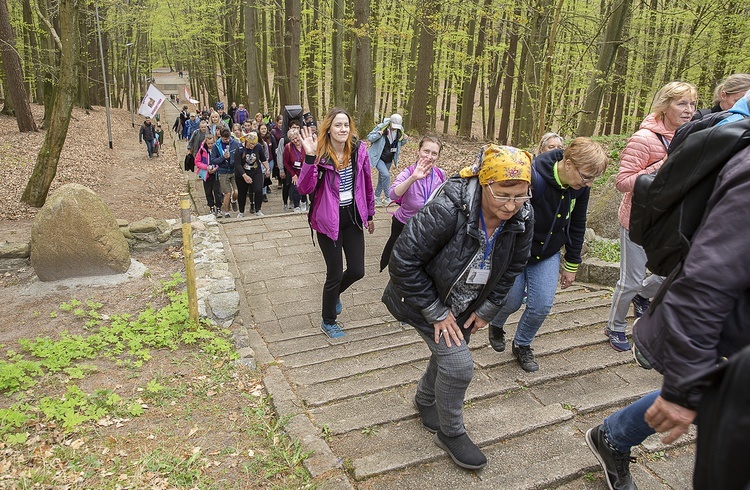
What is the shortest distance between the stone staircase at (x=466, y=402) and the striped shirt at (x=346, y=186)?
57.5 inches

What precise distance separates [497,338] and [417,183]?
1.86 m

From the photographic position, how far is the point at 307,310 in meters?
6.15

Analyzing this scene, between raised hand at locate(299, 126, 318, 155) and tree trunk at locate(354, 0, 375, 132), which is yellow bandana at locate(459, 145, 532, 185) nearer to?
raised hand at locate(299, 126, 318, 155)

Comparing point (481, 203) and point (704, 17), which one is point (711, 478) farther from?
point (704, 17)

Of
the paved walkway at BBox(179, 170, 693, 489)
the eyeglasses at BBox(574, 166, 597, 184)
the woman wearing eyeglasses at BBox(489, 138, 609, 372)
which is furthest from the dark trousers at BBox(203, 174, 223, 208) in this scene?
the eyeglasses at BBox(574, 166, 597, 184)

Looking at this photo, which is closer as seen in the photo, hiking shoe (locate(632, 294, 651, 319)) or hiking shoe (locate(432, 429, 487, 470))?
hiking shoe (locate(432, 429, 487, 470))

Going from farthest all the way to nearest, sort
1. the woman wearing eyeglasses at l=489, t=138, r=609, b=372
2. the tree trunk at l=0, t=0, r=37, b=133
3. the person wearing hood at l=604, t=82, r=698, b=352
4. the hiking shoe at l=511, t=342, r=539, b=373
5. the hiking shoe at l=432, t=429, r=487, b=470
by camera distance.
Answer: the tree trunk at l=0, t=0, r=37, b=133, the hiking shoe at l=511, t=342, r=539, b=373, the person wearing hood at l=604, t=82, r=698, b=352, the woman wearing eyeglasses at l=489, t=138, r=609, b=372, the hiking shoe at l=432, t=429, r=487, b=470

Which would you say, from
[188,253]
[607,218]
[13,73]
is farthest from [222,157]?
[13,73]

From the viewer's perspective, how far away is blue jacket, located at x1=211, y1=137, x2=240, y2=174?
10.4m

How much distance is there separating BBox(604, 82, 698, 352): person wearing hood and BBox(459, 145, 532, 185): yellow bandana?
1472 millimetres

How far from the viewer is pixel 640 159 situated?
4.07 meters

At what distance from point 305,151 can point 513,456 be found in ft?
10.3

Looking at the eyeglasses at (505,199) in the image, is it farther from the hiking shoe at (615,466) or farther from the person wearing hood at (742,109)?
the hiking shoe at (615,466)

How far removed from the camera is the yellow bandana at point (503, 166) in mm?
2650
